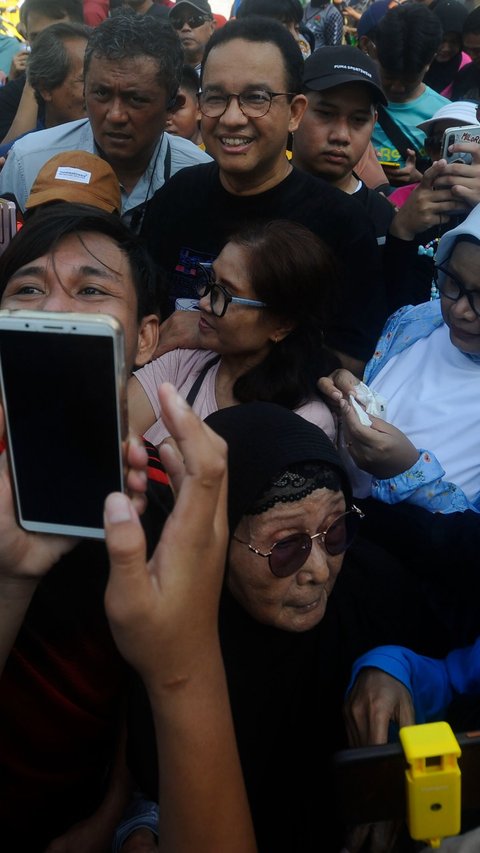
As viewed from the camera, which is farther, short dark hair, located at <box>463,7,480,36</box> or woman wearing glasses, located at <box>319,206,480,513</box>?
short dark hair, located at <box>463,7,480,36</box>

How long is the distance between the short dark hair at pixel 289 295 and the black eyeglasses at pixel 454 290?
0.30 meters

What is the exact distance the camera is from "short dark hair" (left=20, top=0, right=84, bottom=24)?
468 cm

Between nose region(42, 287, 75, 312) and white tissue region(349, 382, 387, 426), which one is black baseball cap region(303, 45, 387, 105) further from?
nose region(42, 287, 75, 312)

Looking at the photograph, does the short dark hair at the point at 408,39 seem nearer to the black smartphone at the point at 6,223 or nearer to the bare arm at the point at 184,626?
the black smartphone at the point at 6,223

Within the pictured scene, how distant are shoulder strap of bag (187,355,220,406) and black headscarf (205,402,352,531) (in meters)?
0.55

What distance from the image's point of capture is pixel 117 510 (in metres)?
0.86

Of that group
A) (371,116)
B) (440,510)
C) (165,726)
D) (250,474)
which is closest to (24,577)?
(165,726)

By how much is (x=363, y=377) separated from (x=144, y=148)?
138 cm

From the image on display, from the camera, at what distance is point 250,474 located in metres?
1.56

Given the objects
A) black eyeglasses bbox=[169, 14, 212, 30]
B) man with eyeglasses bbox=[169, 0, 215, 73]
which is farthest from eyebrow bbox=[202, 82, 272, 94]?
black eyeglasses bbox=[169, 14, 212, 30]

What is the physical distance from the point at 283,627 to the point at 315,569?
0.14 m

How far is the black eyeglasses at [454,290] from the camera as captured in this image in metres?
2.12

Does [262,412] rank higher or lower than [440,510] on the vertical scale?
higher

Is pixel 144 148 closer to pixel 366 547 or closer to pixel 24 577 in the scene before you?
pixel 366 547
